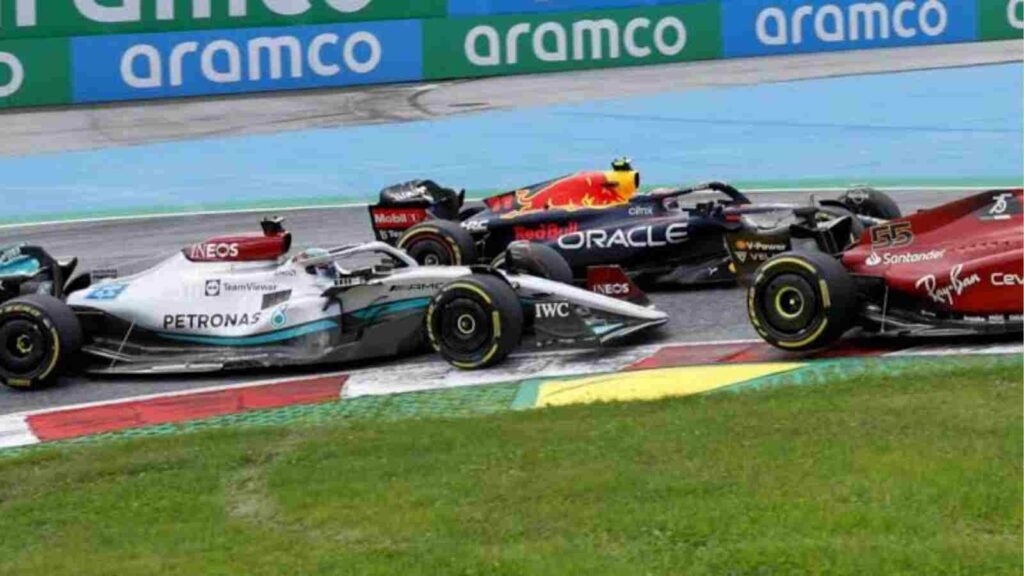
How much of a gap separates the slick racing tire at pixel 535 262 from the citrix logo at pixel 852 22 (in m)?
16.4

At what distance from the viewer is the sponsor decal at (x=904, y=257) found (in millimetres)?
11727

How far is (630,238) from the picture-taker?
14.4 m

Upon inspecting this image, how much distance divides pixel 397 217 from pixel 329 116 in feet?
35.0

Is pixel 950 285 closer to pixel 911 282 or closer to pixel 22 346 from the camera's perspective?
pixel 911 282

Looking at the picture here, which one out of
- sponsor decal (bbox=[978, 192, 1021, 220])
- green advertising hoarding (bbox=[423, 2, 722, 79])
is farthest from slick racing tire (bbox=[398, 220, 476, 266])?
green advertising hoarding (bbox=[423, 2, 722, 79])

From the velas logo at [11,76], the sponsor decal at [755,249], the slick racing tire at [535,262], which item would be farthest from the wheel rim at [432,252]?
the velas logo at [11,76]

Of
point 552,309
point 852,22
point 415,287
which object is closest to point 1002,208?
point 552,309

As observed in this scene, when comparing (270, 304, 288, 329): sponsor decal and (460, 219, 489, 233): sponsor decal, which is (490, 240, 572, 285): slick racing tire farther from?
(270, 304, 288, 329): sponsor decal

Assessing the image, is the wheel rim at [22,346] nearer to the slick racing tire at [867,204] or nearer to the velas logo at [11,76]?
the slick racing tire at [867,204]

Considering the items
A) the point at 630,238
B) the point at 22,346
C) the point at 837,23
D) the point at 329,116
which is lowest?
the point at 22,346

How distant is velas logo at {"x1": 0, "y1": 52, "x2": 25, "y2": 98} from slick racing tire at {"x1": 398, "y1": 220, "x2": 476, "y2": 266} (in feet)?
41.1

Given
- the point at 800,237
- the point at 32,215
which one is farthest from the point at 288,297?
the point at 32,215

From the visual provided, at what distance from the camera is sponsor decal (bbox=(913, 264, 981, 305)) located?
37.4ft

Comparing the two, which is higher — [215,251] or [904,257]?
[215,251]
